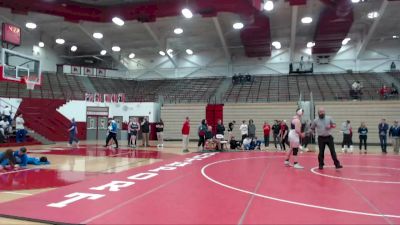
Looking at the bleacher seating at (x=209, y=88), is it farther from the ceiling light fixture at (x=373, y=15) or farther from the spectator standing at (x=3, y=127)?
the ceiling light fixture at (x=373, y=15)

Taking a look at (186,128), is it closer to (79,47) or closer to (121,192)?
(121,192)

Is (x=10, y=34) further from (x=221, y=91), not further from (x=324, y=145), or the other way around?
(x=324, y=145)

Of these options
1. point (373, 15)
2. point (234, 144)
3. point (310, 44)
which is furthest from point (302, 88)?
point (234, 144)

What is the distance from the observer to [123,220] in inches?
171

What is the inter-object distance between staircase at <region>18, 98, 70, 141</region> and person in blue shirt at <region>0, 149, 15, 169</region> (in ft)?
49.0

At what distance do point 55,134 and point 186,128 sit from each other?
1251 centimetres

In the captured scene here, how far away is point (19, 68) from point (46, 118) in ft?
27.6

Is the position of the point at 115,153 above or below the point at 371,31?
below

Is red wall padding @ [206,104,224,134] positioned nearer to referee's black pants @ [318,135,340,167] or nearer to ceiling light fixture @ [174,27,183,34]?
ceiling light fixture @ [174,27,183,34]

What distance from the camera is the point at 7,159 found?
9.66 metres

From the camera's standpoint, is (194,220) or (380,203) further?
(380,203)

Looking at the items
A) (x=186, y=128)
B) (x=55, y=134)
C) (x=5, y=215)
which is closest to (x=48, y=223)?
(x=5, y=215)

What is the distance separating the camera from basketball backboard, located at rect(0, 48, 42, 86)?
55.5 ft

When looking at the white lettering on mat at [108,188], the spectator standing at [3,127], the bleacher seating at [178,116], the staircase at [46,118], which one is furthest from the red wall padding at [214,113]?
the white lettering on mat at [108,188]
